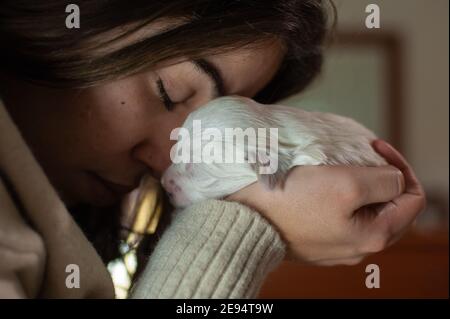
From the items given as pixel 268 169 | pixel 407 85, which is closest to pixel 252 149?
pixel 268 169

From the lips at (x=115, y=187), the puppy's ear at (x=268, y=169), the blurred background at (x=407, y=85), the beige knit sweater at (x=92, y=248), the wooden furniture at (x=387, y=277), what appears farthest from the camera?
the blurred background at (x=407, y=85)

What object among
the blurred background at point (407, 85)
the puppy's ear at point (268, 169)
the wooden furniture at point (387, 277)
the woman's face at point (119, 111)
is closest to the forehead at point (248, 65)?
the woman's face at point (119, 111)

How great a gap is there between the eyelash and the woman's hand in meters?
0.12

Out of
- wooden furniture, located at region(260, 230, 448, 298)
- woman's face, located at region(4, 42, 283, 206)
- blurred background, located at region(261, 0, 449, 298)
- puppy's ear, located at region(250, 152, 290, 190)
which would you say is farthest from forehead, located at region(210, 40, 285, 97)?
blurred background, located at region(261, 0, 449, 298)

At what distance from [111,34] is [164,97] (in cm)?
Answer: 8

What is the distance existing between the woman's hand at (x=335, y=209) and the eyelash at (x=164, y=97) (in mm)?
121

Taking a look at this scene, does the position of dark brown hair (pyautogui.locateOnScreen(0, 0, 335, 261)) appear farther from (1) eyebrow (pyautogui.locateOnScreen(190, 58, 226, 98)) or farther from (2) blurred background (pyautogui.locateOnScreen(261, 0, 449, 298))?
(2) blurred background (pyautogui.locateOnScreen(261, 0, 449, 298))

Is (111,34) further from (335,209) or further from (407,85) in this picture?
(407,85)

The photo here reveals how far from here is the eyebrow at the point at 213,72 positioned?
1.86ft

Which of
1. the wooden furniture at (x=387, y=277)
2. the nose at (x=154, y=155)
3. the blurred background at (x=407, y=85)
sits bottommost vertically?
the wooden furniture at (x=387, y=277)

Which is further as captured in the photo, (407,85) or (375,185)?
(407,85)

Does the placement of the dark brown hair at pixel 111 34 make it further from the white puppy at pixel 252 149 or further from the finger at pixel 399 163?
the finger at pixel 399 163

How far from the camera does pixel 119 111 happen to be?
556mm

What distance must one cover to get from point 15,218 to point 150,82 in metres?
0.21
